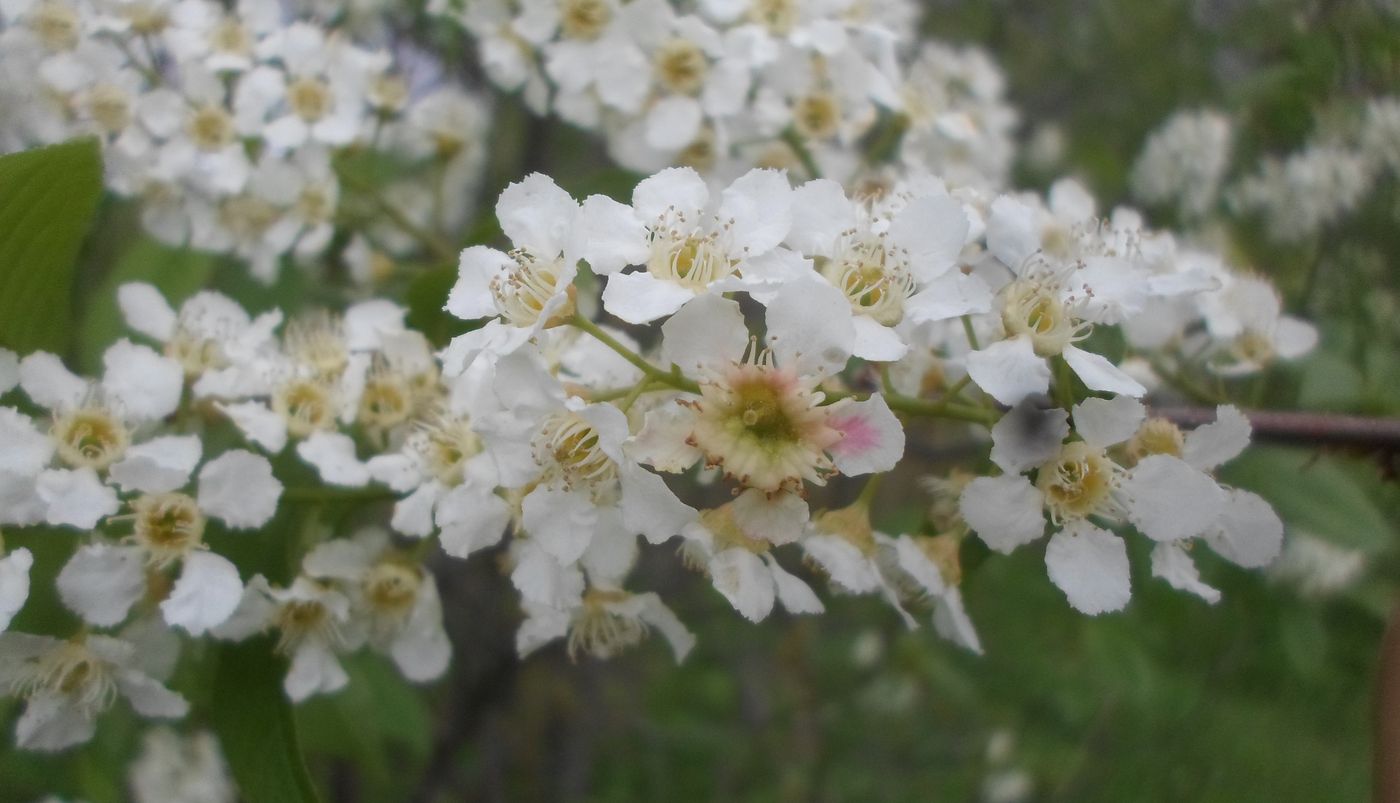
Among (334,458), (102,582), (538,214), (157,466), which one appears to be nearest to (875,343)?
(538,214)

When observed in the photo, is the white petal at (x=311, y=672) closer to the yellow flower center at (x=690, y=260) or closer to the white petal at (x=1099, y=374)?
the yellow flower center at (x=690, y=260)

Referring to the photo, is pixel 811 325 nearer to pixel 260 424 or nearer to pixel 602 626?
pixel 602 626

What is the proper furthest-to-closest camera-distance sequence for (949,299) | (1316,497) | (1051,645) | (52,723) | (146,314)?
(1051,645)
(1316,497)
(146,314)
(52,723)
(949,299)

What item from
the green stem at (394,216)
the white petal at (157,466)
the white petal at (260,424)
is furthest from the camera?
the green stem at (394,216)

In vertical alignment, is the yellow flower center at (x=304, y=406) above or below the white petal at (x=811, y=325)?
below

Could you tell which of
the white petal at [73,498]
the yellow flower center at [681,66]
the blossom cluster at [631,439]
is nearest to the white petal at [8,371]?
the blossom cluster at [631,439]

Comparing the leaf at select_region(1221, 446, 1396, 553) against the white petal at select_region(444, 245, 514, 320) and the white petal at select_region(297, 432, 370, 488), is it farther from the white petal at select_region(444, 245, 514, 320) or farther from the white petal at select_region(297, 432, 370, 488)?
the white petal at select_region(297, 432, 370, 488)
